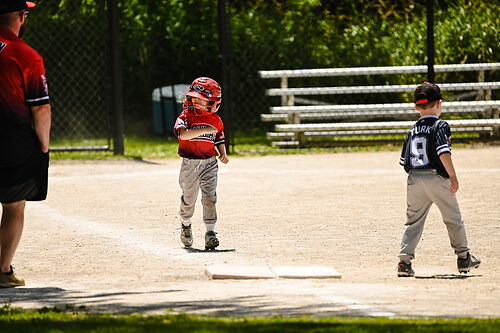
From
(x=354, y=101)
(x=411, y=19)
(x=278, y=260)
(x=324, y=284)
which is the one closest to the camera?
(x=324, y=284)

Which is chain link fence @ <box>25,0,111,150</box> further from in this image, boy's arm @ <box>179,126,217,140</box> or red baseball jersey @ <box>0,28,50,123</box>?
red baseball jersey @ <box>0,28,50,123</box>

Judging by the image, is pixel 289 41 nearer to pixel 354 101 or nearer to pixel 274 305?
pixel 354 101

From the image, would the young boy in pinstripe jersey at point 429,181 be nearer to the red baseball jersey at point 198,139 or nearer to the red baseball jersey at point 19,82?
the red baseball jersey at point 198,139

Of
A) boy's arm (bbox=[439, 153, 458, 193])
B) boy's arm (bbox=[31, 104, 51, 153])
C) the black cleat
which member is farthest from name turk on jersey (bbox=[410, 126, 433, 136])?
boy's arm (bbox=[31, 104, 51, 153])

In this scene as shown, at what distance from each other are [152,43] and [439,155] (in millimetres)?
15244

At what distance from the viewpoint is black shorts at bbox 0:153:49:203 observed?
22.1 feet

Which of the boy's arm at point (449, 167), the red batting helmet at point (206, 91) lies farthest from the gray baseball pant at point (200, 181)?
the boy's arm at point (449, 167)

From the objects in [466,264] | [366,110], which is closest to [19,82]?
[466,264]

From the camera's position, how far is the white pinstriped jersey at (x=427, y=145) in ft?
23.7

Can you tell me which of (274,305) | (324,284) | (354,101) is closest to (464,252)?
(324,284)

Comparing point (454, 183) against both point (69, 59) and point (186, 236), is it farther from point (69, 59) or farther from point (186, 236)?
point (69, 59)

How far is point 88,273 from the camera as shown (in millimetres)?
7297

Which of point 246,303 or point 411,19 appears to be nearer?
point 246,303

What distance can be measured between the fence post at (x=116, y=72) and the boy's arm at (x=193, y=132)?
816 centimetres
